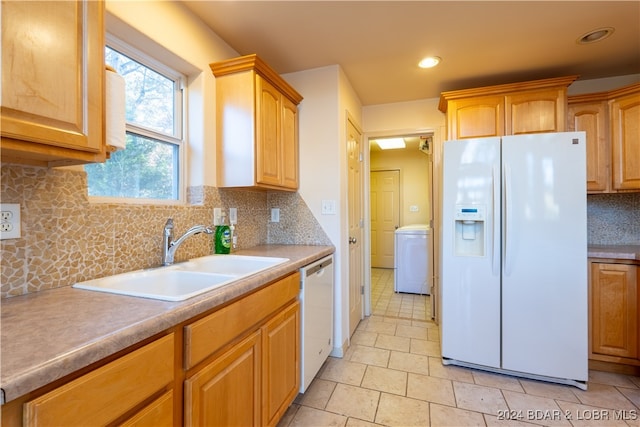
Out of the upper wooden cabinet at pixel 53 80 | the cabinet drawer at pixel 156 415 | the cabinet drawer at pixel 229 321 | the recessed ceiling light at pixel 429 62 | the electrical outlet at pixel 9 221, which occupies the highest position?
the recessed ceiling light at pixel 429 62

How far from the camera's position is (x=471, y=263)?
6.95 ft

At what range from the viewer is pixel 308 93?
8.09 ft

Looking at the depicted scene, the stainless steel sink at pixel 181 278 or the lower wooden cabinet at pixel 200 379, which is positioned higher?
the stainless steel sink at pixel 181 278

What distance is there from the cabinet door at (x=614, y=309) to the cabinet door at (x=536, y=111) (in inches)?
44.0

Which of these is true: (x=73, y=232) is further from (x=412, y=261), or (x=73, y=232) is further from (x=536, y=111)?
(x=412, y=261)

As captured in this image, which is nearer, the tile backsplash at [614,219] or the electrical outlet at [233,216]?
the electrical outlet at [233,216]

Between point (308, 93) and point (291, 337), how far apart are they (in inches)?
75.5

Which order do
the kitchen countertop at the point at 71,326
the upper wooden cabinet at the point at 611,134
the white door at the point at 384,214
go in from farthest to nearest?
the white door at the point at 384,214, the upper wooden cabinet at the point at 611,134, the kitchen countertop at the point at 71,326

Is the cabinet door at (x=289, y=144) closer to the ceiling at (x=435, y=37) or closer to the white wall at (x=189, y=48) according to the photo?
the ceiling at (x=435, y=37)

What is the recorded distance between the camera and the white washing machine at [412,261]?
4.08 m

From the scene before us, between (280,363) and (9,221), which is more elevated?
(9,221)

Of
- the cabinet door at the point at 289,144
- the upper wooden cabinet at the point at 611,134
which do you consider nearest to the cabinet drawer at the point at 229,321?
the cabinet door at the point at 289,144

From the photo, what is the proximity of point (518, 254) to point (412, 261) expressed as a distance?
217 cm

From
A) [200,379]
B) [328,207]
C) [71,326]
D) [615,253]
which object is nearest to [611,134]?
[615,253]
